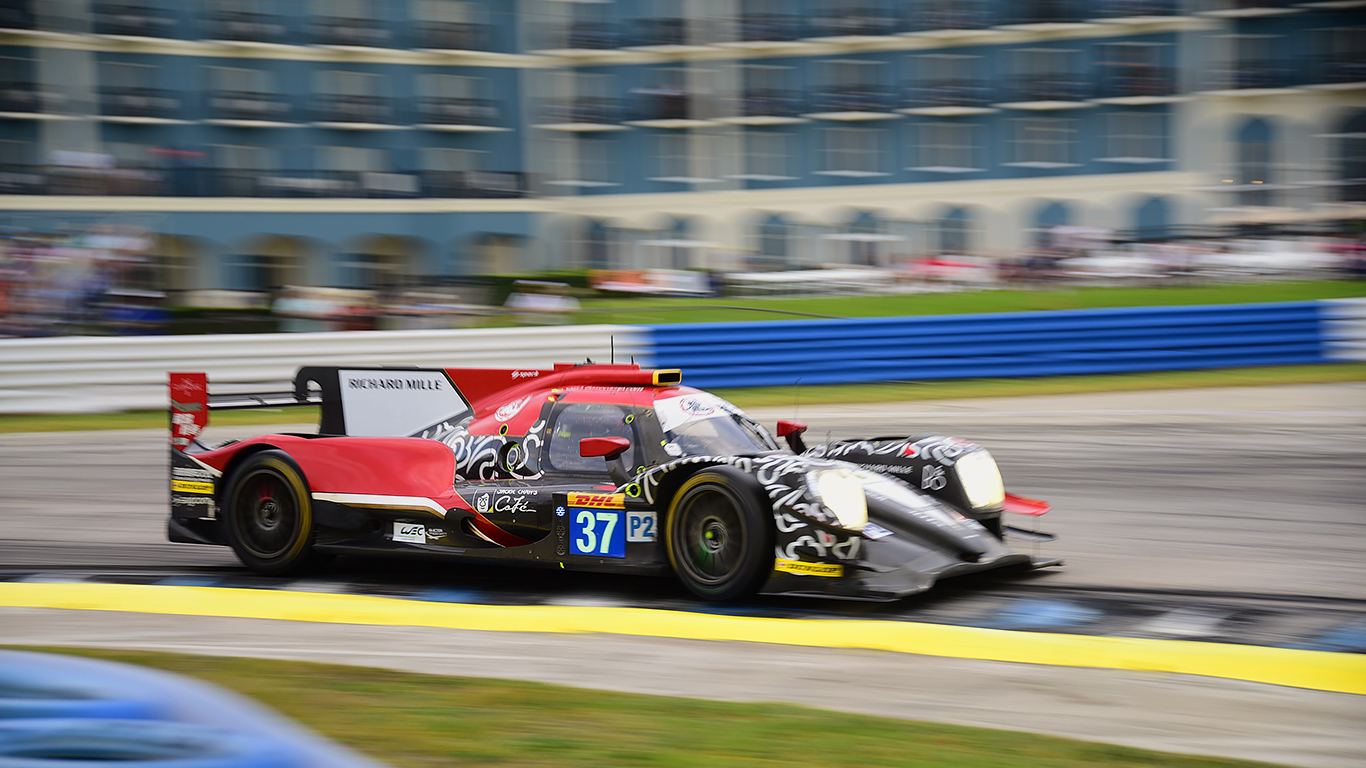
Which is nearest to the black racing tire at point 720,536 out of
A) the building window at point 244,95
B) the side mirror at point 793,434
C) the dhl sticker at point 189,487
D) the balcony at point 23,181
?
the side mirror at point 793,434

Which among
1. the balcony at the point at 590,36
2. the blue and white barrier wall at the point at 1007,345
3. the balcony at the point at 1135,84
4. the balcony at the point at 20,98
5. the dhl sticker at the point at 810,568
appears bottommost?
the dhl sticker at the point at 810,568

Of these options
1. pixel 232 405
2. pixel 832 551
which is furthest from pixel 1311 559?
pixel 232 405

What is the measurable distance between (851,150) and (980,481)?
103ft

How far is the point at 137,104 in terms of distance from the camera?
3347cm

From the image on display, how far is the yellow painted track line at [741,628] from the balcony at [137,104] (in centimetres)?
2925

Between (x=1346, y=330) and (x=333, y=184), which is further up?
(x=333, y=184)

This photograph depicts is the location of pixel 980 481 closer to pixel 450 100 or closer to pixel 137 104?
pixel 137 104

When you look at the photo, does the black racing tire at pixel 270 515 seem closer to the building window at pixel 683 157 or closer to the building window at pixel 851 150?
the building window at pixel 851 150

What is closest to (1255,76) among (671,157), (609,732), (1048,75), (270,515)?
(1048,75)

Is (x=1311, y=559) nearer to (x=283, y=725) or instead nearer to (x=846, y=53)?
(x=283, y=725)

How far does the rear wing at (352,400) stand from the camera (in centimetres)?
750

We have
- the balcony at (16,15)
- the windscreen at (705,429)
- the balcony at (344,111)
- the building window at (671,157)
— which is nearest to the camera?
the windscreen at (705,429)

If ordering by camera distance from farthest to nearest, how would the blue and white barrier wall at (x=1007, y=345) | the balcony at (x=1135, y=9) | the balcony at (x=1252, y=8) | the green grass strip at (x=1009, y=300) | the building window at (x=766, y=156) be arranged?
the building window at (x=766, y=156) < the balcony at (x=1135, y=9) < the balcony at (x=1252, y=8) < the green grass strip at (x=1009, y=300) < the blue and white barrier wall at (x=1007, y=345)

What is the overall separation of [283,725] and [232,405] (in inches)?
A: 223
